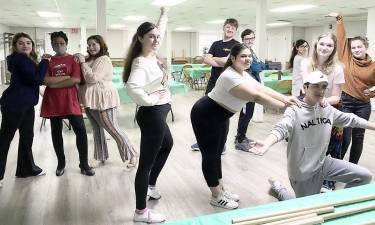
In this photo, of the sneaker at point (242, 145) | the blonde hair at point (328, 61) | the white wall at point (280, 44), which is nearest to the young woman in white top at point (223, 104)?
the blonde hair at point (328, 61)

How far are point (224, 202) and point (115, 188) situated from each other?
1.02m

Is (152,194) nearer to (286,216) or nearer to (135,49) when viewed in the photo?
(135,49)

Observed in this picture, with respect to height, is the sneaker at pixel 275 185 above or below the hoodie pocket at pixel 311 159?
below

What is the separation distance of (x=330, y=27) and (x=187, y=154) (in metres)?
11.5

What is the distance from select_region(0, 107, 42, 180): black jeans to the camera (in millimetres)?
2949

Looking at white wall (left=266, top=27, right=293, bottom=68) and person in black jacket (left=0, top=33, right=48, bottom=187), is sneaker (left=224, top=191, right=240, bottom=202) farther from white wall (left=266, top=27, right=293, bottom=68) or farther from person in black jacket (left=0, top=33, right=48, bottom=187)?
white wall (left=266, top=27, right=293, bottom=68)

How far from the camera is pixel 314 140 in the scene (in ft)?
6.74

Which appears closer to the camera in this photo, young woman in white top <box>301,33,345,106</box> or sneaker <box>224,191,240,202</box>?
young woman in white top <box>301,33,345,106</box>

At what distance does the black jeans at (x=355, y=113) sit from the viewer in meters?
2.99

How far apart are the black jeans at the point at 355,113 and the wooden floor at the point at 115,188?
1.65ft

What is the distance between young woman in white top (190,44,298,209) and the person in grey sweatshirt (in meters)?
0.11

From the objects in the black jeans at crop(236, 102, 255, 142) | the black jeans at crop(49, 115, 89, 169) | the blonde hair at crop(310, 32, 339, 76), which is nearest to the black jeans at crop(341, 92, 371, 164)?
the blonde hair at crop(310, 32, 339, 76)

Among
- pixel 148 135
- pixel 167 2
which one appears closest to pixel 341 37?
pixel 148 135

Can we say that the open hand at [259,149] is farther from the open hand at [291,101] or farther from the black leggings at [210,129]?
the black leggings at [210,129]
